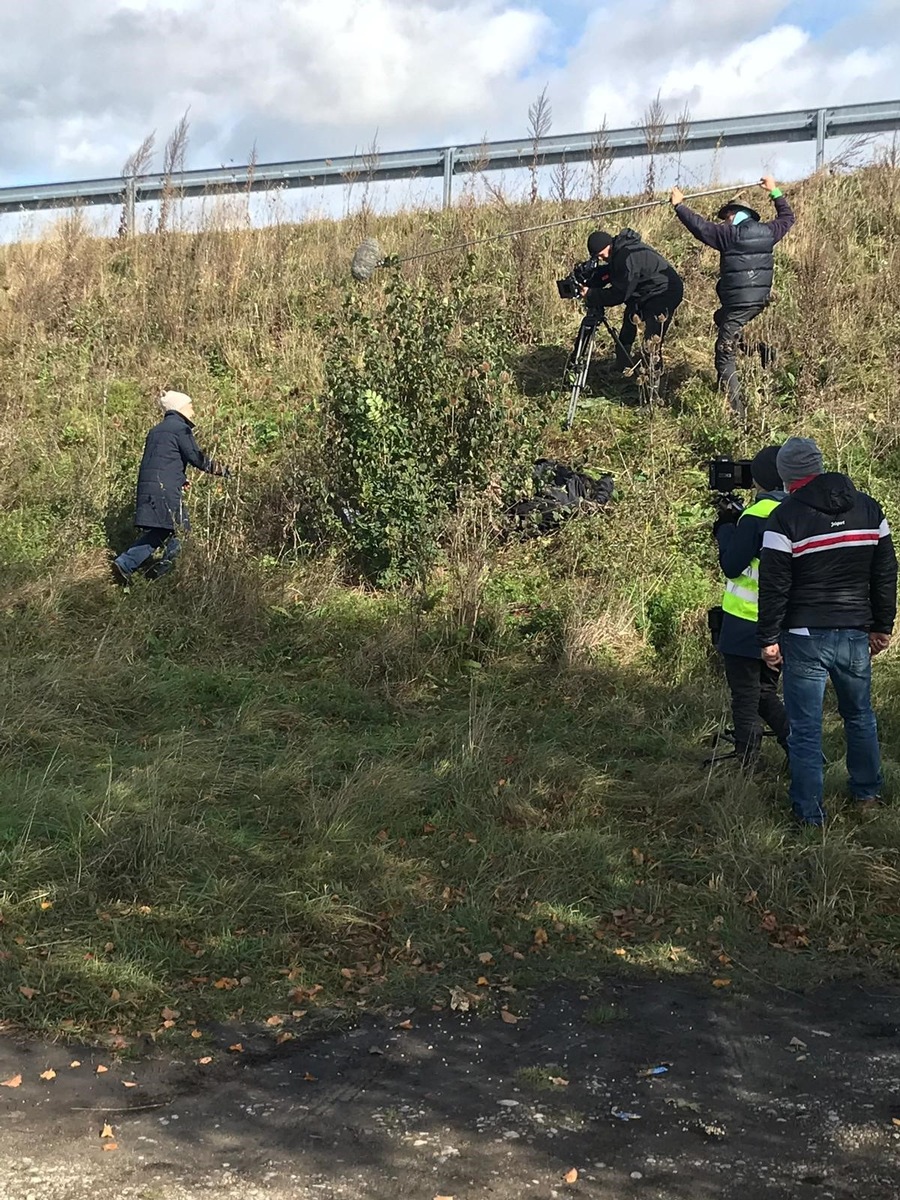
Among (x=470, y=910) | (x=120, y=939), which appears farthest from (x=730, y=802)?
(x=120, y=939)

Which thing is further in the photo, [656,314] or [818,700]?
[656,314]

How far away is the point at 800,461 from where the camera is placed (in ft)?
16.8

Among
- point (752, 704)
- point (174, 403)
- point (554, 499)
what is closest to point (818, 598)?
point (752, 704)

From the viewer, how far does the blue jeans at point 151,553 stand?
28.8 ft

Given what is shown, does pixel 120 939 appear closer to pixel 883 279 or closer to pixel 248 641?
pixel 248 641

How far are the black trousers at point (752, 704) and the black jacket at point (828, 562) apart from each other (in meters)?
0.77

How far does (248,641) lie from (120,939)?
3.79 metres

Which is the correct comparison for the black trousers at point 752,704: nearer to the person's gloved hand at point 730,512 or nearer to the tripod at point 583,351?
the person's gloved hand at point 730,512

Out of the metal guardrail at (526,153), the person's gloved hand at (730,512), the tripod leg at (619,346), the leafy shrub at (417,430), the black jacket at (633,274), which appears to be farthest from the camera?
the metal guardrail at (526,153)

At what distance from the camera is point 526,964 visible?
14.1 ft

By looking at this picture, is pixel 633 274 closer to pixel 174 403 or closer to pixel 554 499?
pixel 554 499

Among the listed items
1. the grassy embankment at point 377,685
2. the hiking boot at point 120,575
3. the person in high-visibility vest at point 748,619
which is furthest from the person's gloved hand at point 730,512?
the hiking boot at point 120,575

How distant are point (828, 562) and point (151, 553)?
5.87 metres

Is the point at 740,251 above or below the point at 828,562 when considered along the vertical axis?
above
